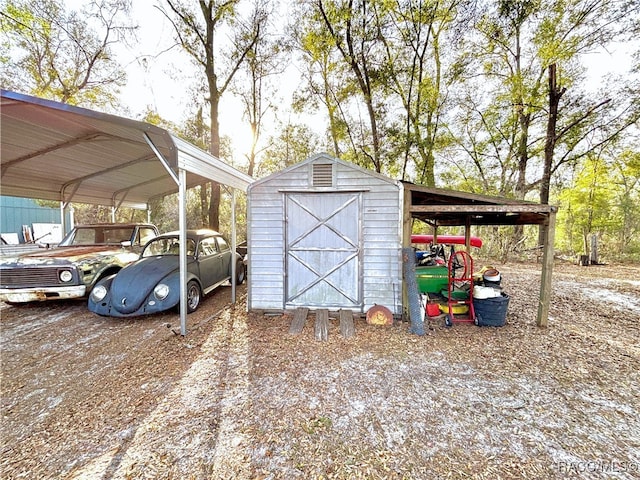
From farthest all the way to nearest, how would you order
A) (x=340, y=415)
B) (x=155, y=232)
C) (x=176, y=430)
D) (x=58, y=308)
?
(x=155, y=232)
(x=58, y=308)
(x=340, y=415)
(x=176, y=430)

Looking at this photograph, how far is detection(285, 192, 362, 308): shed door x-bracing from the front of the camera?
5.17 m

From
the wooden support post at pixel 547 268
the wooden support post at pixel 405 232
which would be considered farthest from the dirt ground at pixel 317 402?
the wooden support post at pixel 405 232

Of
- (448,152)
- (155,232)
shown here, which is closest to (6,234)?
(155,232)

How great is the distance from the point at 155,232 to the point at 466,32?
15194 mm

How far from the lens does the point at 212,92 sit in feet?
37.4

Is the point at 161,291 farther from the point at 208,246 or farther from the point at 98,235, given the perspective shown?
the point at 98,235

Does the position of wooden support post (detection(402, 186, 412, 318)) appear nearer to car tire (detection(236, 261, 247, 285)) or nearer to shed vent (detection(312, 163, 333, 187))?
shed vent (detection(312, 163, 333, 187))

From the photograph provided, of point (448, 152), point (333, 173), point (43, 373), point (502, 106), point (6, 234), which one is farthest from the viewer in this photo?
point (6, 234)

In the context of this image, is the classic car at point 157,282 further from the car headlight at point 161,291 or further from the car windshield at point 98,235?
the car windshield at point 98,235

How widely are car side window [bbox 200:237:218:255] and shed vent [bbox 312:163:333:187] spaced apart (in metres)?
2.98

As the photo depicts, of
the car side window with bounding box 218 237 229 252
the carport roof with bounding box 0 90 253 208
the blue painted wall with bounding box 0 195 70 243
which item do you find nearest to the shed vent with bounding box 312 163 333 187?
the carport roof with bounding box 0 90 253 208

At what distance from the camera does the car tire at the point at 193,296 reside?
5.21m

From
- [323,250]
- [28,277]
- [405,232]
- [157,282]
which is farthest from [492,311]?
[28,277]

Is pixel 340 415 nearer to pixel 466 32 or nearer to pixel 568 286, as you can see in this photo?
pixel 568 286
